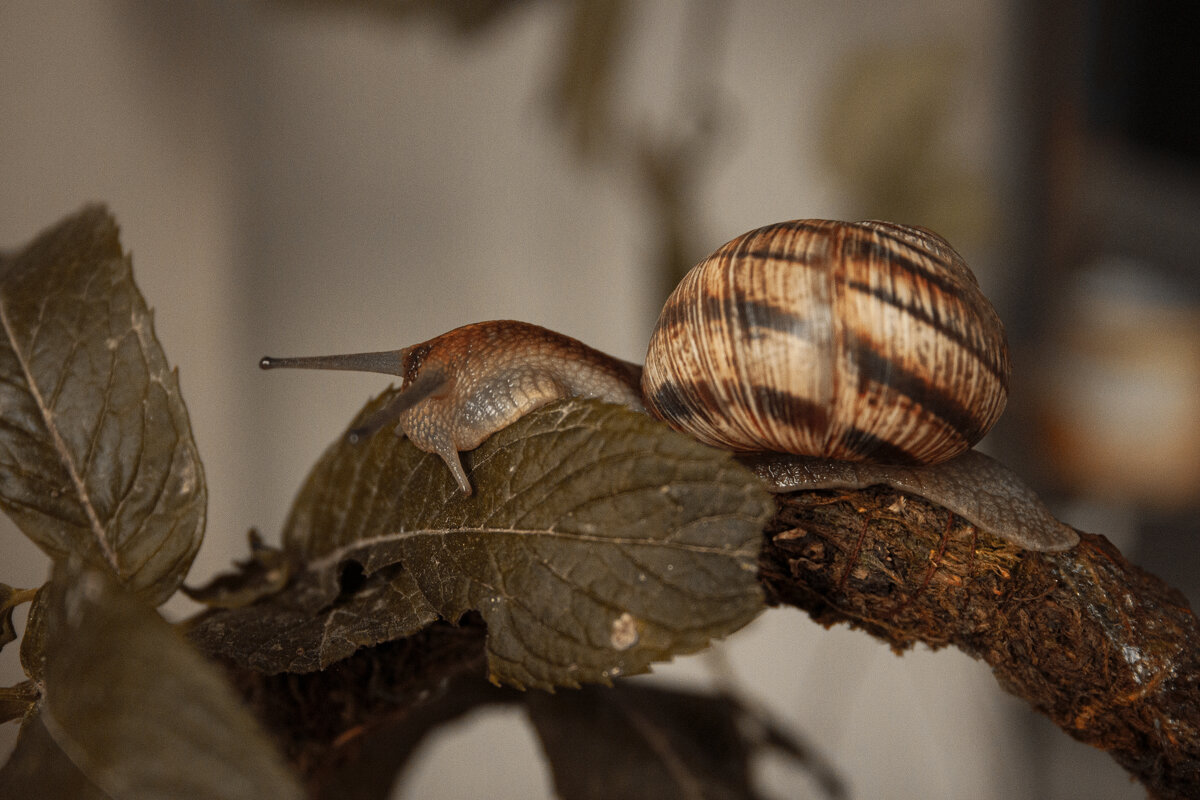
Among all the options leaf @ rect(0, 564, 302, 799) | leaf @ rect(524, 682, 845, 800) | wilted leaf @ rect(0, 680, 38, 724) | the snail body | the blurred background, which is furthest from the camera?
the blurred background

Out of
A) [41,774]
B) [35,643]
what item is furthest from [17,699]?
[41,774]

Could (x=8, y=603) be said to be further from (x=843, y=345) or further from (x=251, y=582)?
(x=843, y=345)

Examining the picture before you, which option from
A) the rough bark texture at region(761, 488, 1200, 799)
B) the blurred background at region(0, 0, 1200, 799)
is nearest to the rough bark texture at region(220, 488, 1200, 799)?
the rough bark texture at region(761, 488, 1200, 799)

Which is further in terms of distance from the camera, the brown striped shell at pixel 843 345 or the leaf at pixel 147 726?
the brown striped shell at pixel 843 345

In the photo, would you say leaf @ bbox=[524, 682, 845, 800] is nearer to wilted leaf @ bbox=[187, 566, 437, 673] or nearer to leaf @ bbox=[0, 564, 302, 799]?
wilted leaf @ bbox=[187, 566, 437, 673]

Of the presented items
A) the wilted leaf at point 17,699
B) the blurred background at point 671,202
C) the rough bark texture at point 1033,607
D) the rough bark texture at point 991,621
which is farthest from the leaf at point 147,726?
the blurred background at point 671,202

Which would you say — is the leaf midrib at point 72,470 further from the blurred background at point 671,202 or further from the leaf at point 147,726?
the blurred background at point 671,202
